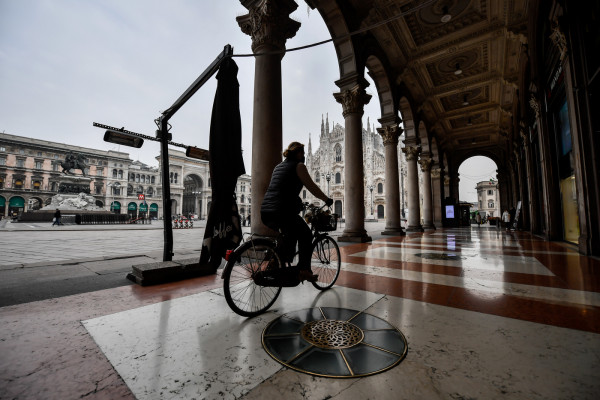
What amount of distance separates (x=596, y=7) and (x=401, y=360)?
6.79m

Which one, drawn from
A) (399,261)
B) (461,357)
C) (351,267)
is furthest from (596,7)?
(461,357)

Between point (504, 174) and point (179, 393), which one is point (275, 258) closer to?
point (179, 393)

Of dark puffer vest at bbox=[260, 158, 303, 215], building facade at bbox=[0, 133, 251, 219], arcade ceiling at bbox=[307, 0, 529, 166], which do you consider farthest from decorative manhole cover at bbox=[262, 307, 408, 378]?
building facade at bbox=[0, 133, 251, 219]

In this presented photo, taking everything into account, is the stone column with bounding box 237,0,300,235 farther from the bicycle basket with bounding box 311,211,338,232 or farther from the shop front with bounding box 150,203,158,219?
the shop front with bounding box 150,203,158,219

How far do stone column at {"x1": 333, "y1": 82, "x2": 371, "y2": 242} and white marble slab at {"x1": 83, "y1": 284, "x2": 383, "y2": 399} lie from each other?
539 centimetres

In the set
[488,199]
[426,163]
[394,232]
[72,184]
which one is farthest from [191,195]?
[488,199]

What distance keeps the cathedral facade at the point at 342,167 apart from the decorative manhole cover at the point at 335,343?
45.2 m

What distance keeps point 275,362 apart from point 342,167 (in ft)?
185

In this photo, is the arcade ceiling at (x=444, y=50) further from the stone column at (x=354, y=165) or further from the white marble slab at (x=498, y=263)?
the white marble slab at (x=498, y=263)

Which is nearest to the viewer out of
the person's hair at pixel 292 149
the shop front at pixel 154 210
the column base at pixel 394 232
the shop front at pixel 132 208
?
the person's hair at pixel 292 149

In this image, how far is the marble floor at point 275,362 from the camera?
1120 millimetres

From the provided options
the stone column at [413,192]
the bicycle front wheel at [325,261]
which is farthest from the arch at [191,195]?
the bicycle front wheel at [325,261]

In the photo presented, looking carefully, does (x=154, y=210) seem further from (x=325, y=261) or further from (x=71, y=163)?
(x=325, y=261)

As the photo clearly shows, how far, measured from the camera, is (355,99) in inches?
322
